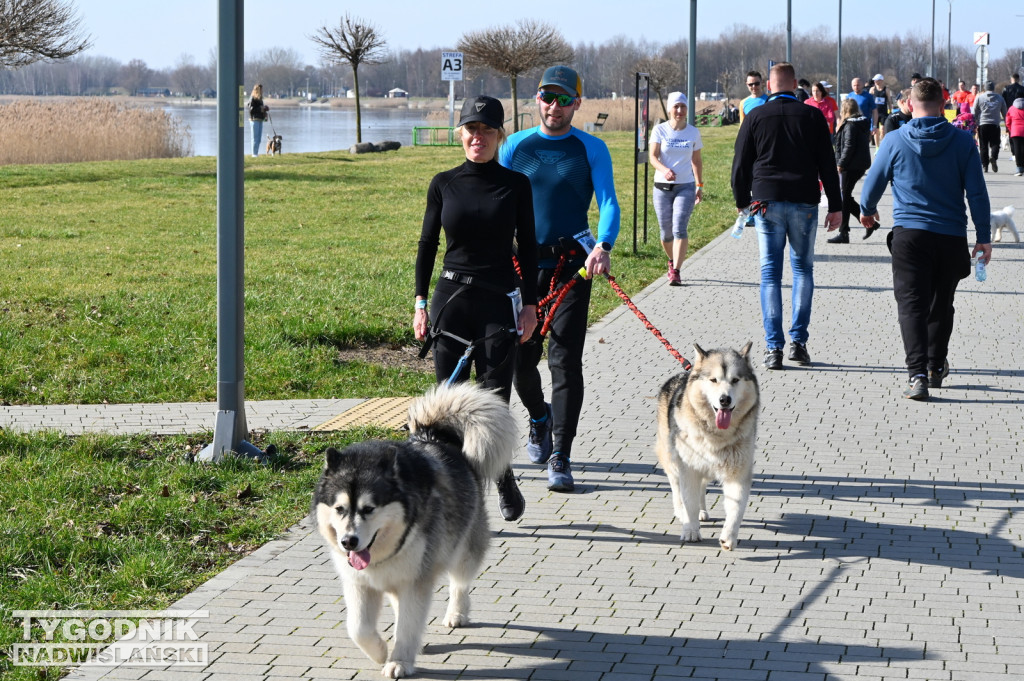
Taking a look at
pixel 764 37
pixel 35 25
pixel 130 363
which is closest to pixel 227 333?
pixel 130 363

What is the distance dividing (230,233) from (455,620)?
2977 millimetres

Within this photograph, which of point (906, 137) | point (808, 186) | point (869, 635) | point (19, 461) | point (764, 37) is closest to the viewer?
point (869, 635)

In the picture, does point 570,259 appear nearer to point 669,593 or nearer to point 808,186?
point 669,593

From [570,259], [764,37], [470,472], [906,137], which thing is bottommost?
[470,472]

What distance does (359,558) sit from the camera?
376cm

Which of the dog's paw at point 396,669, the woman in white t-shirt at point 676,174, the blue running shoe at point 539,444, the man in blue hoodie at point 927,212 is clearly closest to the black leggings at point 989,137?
the woman in white t-shirt at point 676,174

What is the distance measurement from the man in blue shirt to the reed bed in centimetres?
2621

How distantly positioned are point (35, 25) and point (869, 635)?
28.8 meters

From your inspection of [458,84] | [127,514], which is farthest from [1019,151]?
[458,84]

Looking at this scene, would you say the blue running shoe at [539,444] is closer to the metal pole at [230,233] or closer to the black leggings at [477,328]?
the black leggings at [477,328]

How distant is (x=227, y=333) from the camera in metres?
6.69

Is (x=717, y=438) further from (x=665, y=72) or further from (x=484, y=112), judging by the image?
(x=665, y=72)

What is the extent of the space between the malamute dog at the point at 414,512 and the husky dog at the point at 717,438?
124 centimetres

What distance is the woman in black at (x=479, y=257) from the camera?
5.41m
